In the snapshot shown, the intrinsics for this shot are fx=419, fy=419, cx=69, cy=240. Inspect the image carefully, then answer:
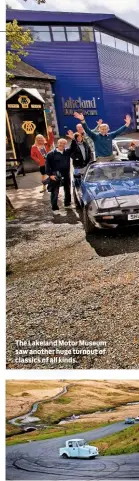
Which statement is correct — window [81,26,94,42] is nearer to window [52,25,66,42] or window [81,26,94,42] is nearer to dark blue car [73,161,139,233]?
window [52,25,66,42]

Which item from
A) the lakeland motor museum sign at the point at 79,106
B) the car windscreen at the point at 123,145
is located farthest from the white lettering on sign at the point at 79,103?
the car windscreen at the point at 123,145

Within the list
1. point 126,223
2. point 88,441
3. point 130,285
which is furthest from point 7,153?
point 88,441

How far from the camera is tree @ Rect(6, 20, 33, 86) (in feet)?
6.87

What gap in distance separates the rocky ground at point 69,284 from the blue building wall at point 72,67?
488 mm

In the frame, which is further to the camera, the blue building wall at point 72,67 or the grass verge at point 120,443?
the blue building wall at point 72,67

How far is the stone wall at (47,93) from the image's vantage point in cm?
224

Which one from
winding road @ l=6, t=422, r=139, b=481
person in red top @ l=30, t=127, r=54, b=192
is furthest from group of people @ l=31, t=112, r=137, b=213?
winding road @ l=6, t=422, r=139, b=481

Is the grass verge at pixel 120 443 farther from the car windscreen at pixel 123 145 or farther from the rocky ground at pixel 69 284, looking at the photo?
the car windscreen at pixel 123 145

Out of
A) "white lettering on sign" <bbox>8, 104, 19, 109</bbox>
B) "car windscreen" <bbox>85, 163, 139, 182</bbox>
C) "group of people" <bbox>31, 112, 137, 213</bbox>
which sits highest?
"white lettering on sign" <bbox>8, 104, 19, 109</bbox>

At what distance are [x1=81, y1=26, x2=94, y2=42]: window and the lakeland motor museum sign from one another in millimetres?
296

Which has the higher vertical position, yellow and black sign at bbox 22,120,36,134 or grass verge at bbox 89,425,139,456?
yellow and black sign at bbox 22,120,36,134

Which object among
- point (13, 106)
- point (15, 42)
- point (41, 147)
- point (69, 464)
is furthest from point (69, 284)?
point (15, 42)

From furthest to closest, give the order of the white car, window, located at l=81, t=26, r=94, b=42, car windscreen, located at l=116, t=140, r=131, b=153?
car windscreen, located at l=116, t=140, r=131, b=153, window, located at l=81, t=26, r=94, b=42, the white car
